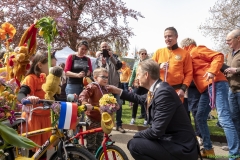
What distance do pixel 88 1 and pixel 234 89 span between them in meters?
16.8

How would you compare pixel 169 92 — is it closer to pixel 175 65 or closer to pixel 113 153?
pixel 113 153

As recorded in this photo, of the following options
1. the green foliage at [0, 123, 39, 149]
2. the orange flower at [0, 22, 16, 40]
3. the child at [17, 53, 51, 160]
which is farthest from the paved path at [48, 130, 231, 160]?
the green foliage at [0, 123, 39, 149]

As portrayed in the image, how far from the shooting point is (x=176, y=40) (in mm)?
4273

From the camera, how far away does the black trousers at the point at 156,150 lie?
269 centimetres

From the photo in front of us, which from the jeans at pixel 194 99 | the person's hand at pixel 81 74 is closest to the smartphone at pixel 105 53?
the person's hand at pixel 81 74

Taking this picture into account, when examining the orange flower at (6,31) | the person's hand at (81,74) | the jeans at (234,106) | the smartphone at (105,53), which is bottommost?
the jeans at (234,106)

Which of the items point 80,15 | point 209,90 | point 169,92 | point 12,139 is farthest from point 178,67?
point 80,15

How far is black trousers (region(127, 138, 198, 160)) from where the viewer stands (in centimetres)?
269

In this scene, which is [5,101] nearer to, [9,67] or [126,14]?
[9,67]

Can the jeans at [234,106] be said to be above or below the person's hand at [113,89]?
below

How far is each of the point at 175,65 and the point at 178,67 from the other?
0.05 meters

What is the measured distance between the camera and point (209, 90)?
416cm

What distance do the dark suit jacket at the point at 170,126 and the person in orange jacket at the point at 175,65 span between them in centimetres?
141

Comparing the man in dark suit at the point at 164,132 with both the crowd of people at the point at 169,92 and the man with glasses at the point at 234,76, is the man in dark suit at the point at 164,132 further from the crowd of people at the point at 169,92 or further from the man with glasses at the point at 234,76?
the man with glasses at the point at 234,76
